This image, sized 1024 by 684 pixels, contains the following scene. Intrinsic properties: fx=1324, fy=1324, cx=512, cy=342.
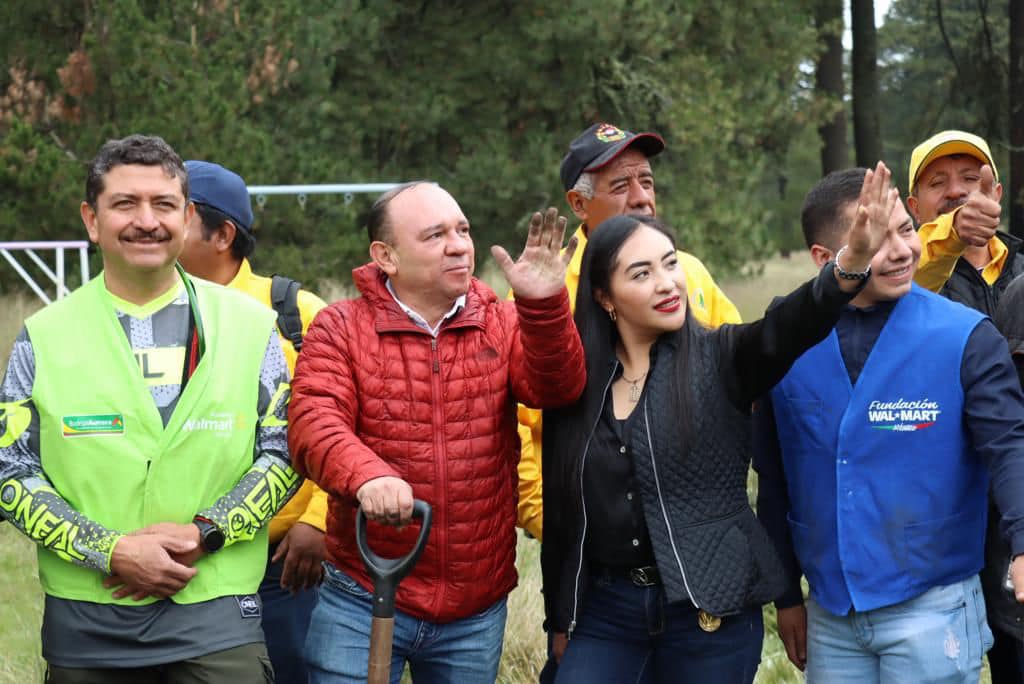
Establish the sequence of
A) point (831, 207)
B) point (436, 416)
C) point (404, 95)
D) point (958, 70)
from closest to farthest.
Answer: point (436, 416) → point (831, 207) → point (404, 95) → point (958, 70)

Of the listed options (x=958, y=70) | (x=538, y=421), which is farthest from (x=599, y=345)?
(x=958, y=70)

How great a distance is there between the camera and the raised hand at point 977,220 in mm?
4012

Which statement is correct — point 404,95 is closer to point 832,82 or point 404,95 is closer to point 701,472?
point 832,82

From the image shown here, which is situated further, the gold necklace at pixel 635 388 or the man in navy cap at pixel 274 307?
the man in navy cap at pixel 274 307

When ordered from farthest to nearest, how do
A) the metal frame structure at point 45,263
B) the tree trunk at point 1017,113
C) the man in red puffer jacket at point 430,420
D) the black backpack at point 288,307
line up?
the tree trunk at point 1017,113 → the metal frame structure at point 45,263 → the black backpack at point 288,307 → the man in red puffer jacket at point 430,420

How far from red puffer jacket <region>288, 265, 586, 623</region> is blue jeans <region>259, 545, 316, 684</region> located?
810 mm

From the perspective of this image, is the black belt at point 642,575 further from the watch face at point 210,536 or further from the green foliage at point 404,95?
the green foliage at point 404,95

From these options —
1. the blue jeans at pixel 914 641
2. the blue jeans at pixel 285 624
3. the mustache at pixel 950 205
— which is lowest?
the blue jeans at pixel 285 624

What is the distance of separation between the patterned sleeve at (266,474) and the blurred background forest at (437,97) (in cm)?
831

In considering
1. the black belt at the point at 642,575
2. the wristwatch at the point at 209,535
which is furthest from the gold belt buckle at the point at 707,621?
the wristwatch at the point at 209,535

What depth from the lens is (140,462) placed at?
3.26 metres

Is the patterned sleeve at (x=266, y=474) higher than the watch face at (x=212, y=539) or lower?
higher

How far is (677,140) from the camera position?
17.1m

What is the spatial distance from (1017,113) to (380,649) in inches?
595
